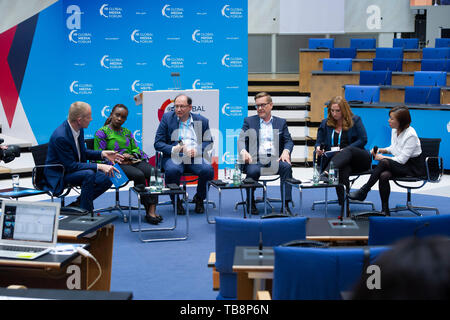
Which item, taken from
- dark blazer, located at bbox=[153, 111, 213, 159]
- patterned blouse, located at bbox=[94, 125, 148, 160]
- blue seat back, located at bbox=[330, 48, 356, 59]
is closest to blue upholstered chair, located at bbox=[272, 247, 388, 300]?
dark blazer, located at bbox=[153, 111, 213, 159]

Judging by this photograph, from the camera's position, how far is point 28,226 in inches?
140

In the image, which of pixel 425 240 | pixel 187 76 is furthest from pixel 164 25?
pixel 425 240

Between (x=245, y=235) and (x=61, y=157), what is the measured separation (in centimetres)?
295

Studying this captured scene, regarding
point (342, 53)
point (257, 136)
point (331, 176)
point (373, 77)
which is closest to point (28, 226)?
point (331, 176)

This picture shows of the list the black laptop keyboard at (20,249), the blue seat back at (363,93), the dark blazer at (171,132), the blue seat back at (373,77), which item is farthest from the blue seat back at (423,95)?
the black laptop keyboard at (20,249)

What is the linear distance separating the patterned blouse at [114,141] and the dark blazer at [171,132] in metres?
0.27

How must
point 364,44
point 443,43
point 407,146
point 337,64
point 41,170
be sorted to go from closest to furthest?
point 41,170 < point 407,146 < point 337,64 < point 443,43 < point 364,44

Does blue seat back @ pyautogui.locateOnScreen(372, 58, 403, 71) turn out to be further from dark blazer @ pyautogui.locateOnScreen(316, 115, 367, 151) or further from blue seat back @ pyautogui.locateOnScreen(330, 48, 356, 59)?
dark blazer @ pyautogui.locateOnScreen(316, 115, 367, 151)

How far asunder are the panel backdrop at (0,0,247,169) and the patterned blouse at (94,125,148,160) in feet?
6.83

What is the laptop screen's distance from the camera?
3.51 meters

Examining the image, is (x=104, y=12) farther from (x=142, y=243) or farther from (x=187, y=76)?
(x=142, y=243)

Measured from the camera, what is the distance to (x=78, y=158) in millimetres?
6082

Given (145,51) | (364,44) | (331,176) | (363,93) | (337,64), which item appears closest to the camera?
(331,176)

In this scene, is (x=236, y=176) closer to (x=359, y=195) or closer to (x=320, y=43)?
(x=359, y=195)
